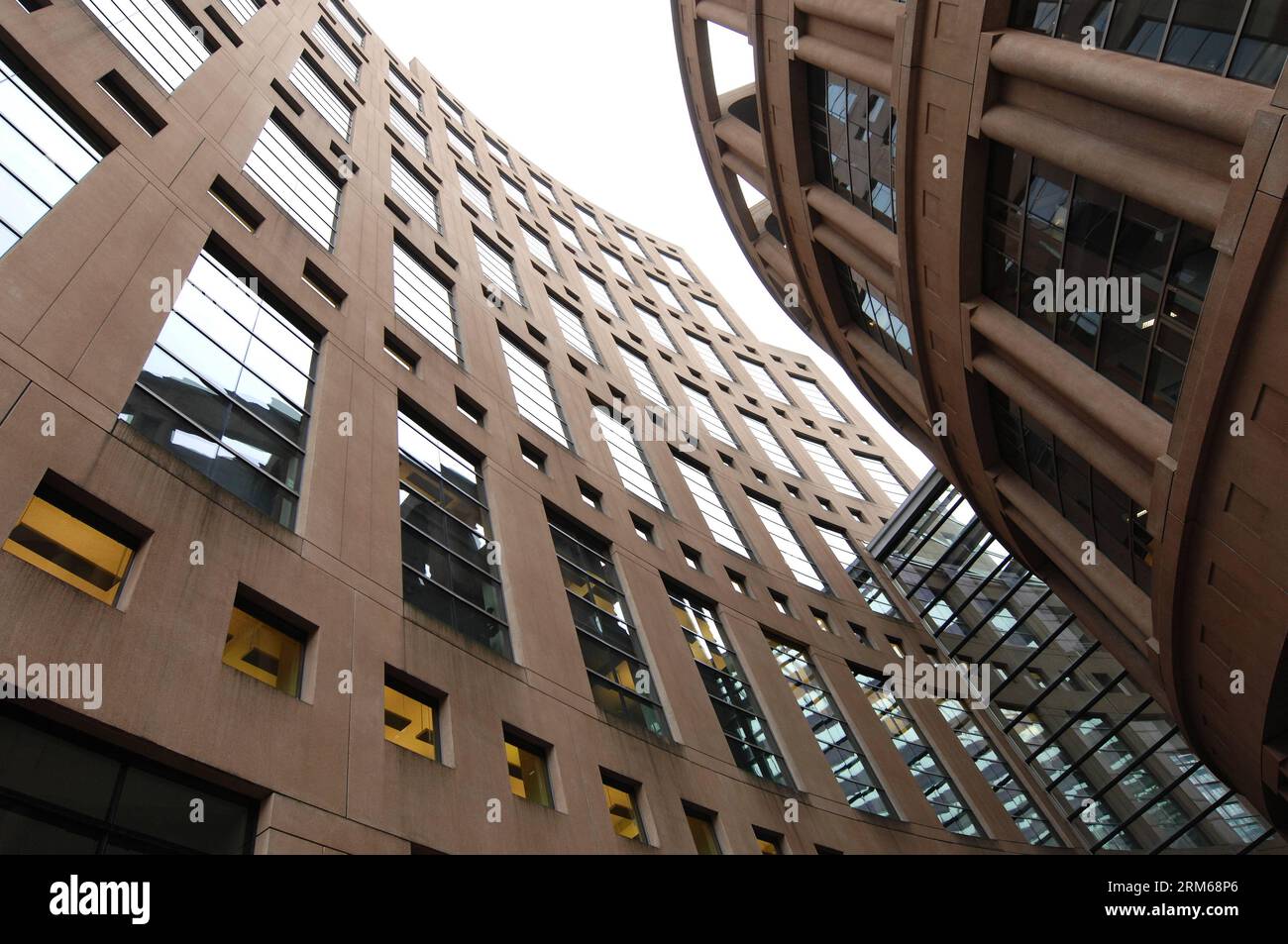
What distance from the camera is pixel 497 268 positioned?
33.1 metres

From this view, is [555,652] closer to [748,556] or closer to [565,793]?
[565,793]

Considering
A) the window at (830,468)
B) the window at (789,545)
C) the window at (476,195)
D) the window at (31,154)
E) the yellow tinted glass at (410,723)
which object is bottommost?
the yellow tinted glass at (410,723)

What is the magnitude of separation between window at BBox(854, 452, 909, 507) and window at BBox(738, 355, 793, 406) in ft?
19.4

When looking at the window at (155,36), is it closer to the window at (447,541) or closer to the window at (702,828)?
the window at (447,541)

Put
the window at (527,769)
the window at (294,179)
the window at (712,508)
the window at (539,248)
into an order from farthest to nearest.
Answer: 1. the window at (539,248)
2. the window at (712,508)
3. the window at (294,179)
4. the window at (527,769)

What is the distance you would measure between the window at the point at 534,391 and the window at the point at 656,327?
17.3 metres

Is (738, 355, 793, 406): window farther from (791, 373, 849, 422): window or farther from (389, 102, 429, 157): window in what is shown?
(389, 102, 429, 157): window

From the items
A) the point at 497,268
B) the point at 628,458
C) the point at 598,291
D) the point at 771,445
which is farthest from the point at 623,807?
the point at 598,291

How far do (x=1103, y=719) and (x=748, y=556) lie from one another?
12.8 m

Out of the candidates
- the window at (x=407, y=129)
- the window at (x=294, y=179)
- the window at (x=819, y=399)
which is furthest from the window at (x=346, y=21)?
the window at (x=819, y=399)

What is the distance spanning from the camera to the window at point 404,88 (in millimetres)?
39594

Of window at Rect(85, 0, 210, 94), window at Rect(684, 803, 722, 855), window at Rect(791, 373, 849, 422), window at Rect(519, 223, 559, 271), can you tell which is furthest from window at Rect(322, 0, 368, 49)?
window at Rect(684, 803, 722, 855)

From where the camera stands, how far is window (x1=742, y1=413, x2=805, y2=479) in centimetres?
4172
